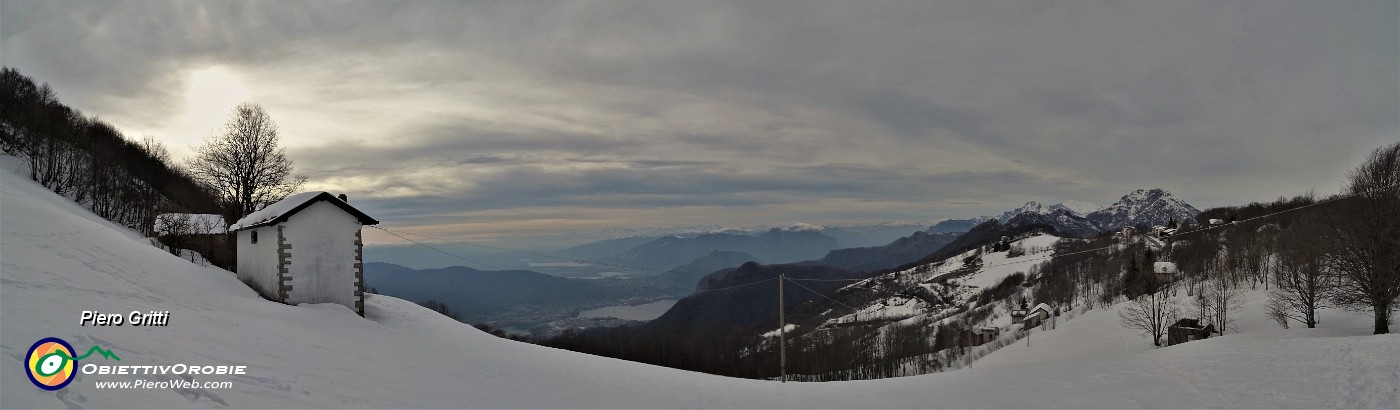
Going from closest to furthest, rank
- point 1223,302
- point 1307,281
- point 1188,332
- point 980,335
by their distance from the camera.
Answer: point 1307,281
point 1188,332
point 1223,302
point 980,335

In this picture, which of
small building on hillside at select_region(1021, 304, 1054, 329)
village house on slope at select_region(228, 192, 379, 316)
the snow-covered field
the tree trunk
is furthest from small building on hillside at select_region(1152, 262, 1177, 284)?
village house on slope at select_region(228, 192, 379, 316)

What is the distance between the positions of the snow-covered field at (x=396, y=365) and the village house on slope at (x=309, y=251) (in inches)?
51.2

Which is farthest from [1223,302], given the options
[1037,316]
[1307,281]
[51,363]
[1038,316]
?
[51,363]

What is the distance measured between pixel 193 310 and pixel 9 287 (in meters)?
4.39

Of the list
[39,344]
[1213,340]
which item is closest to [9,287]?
[39,344]

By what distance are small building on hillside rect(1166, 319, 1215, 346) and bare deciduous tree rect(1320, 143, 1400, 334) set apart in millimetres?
22586

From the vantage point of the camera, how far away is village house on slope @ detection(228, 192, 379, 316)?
24.8m

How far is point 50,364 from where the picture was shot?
9.14 meters

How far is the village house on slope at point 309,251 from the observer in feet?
81.3

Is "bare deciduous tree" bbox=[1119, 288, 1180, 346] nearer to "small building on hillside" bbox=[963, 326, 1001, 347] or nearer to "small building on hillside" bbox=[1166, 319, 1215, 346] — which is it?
"small building on hillside" bbox=[1166, 319, 1215, 346]

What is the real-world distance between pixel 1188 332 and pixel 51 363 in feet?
259

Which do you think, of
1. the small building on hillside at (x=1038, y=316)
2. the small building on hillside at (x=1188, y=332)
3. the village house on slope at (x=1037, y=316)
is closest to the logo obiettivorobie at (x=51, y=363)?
the small building on hillside at (x=1188, y=332)

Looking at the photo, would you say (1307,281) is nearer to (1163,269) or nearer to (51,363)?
(51,363)

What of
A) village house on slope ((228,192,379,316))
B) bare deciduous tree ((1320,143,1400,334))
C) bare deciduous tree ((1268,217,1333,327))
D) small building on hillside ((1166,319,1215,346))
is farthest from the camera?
small building on hillside ((1166,319,1215,346))
